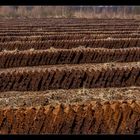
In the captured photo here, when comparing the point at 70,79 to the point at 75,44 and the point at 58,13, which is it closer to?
the point at 75,44

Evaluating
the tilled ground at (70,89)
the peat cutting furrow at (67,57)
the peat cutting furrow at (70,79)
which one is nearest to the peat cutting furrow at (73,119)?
the tilled ground at (70,89)

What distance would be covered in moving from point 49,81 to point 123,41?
21.9ft

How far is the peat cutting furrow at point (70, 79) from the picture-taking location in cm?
1052

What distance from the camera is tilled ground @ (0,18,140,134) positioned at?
5.78 meters

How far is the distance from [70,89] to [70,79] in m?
0.41

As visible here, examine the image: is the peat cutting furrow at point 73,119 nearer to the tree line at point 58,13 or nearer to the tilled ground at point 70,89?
the tilled ground at point 70,89

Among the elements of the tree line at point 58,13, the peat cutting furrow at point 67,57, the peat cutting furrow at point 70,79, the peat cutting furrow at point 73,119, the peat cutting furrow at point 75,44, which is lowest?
the tree line at point 58,13

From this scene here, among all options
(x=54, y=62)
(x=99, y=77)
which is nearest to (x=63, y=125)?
(x=99, y=77)

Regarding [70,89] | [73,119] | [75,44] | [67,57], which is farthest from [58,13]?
[73,119]

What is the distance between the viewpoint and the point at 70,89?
33.5 ft

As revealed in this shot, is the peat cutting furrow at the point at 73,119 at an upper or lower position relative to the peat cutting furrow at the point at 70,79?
upper

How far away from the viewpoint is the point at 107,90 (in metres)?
9.57

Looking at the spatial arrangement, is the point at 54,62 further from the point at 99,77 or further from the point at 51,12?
the point at 51,12

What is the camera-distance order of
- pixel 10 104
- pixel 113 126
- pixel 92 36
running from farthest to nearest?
pixel 92 36 < pixel 10 104 < pixel 113 126
